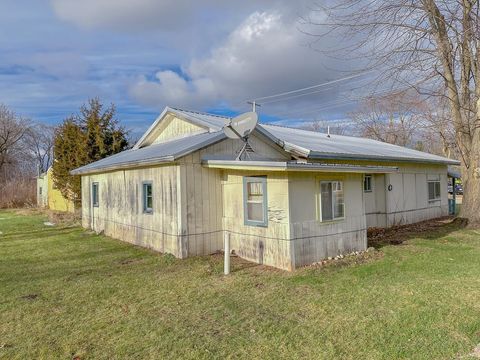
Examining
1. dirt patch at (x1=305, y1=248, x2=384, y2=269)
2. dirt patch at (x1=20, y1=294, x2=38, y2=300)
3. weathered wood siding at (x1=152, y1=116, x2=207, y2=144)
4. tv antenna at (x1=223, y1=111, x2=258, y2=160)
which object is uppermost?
weathered wood siding at (x1=152, y1=116, x2=207, y2=144)

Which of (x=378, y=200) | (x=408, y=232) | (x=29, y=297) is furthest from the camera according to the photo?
(x=378, y=200)

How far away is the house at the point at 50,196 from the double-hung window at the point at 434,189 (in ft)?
63.5

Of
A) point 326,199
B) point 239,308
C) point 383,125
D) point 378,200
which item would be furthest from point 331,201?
point 383,125

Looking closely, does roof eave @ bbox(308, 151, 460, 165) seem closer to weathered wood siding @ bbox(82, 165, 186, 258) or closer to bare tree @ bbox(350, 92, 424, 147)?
weathered wood siding @ bbox(82, 165, 186, 258)

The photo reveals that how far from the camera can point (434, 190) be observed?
1656 cm

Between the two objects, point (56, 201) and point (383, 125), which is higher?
point (383, 125)

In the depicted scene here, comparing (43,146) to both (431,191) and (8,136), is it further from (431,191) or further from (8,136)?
(431,191)

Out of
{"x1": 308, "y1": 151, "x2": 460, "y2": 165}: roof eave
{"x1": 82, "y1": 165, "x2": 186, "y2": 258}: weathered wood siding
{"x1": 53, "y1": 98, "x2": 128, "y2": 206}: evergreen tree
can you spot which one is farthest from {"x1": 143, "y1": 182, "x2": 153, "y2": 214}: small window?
{"x1": 53, "y1": 98, "x2": 128, "y2": 206}: evergreen tree

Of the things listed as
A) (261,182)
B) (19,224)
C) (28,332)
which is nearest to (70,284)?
(28,332)

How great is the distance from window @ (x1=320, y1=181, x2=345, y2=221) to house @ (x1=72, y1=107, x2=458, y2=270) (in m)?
0.02

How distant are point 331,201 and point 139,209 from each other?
18.8 feet

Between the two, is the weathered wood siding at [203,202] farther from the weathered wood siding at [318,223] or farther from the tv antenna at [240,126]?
the weathered wood siding at [318,223]

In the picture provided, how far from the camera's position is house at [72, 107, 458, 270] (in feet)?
25.4

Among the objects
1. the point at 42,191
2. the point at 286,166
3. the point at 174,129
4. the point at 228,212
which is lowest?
the point at 228,212
